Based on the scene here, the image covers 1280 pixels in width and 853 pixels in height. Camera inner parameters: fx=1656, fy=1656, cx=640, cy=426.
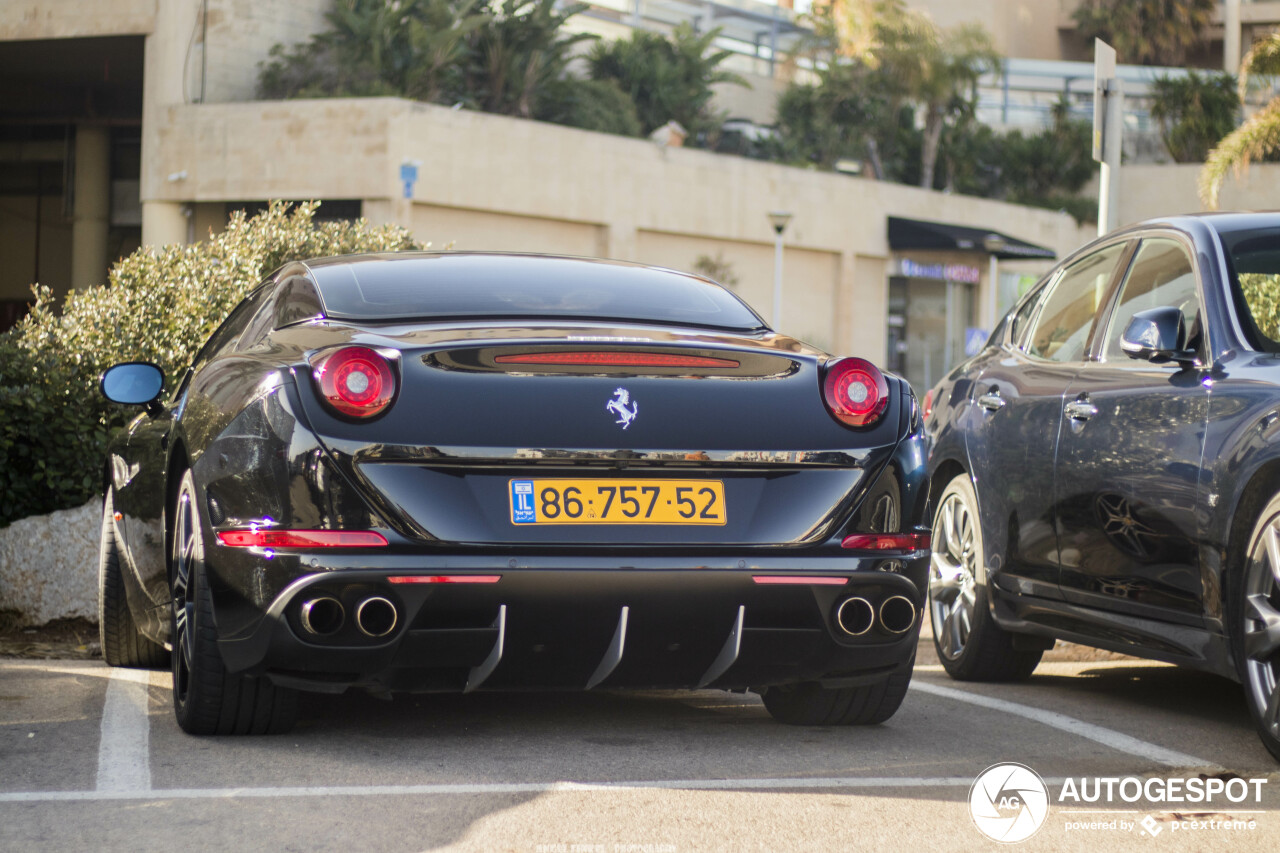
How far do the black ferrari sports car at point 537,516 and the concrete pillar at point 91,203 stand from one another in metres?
37.8

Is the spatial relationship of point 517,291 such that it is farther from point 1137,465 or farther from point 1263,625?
point 1263,625

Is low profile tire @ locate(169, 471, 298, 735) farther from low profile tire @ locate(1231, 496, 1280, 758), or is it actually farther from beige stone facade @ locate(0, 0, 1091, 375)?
beige stone facade @ locate(0, 0, 1091, 375)

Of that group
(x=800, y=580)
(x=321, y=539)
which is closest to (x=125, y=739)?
(x=321, y=539)

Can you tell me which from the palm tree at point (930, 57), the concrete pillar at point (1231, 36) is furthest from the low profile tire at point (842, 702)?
the concrete pillar at point (1231, 36)

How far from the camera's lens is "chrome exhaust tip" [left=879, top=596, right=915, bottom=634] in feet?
14.5

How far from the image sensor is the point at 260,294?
5656 mm

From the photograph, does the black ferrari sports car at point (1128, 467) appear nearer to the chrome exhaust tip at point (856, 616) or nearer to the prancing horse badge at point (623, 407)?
the chrome exhaust tip at point (856, 616)

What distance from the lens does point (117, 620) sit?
20.2 ft

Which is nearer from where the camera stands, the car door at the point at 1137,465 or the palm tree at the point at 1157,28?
the car door at the point at 1137,465

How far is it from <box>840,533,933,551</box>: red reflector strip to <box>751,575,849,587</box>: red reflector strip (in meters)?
0.10

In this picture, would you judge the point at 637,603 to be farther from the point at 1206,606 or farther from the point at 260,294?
the point at 260,294

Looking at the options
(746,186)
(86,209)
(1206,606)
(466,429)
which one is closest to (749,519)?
(466,429)

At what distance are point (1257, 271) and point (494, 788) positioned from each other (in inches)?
112

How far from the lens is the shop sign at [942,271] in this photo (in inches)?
1801
